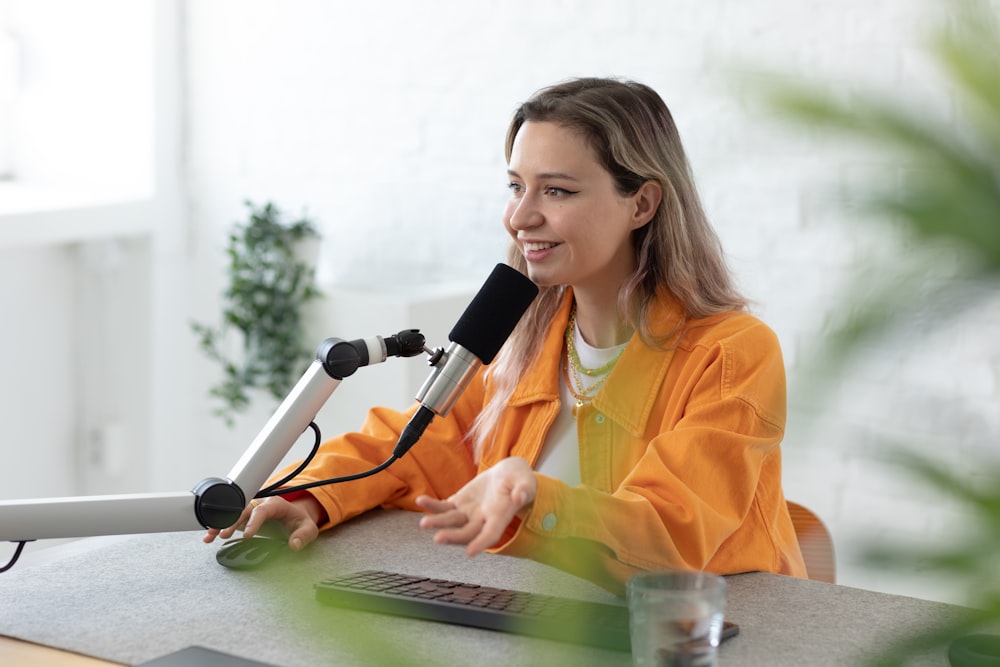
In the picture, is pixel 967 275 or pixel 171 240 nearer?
pixel 967 275

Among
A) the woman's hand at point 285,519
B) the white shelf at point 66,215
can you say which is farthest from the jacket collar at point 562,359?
the white shelf at point 66,215

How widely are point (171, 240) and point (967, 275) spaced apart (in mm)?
3372

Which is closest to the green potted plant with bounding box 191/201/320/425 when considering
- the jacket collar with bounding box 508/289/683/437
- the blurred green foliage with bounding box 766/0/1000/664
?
the jacket collar with bounding box 508/289/683/437

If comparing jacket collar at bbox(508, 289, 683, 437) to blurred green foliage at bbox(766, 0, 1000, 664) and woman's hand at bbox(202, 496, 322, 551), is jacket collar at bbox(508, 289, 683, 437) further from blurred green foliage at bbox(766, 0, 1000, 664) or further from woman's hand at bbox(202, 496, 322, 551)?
blurred green foliage at bbox(766, 0, 1000, 664)

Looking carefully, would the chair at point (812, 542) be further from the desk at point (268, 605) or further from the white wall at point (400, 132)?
the white wall at point (400, 132)

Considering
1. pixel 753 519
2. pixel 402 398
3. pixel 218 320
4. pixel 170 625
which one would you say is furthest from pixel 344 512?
pixel 218 320

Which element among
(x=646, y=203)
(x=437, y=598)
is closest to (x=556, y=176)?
(x=646, y=203)

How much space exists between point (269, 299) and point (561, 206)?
1.54 metres

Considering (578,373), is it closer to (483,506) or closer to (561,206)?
(561,206)

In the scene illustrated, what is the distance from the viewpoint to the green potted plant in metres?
3.10

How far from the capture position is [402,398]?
2822 millimetres

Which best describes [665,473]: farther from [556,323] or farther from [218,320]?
[218,320]

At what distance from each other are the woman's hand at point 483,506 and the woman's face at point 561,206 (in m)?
0.70

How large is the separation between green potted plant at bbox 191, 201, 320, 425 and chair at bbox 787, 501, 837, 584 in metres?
1.60
